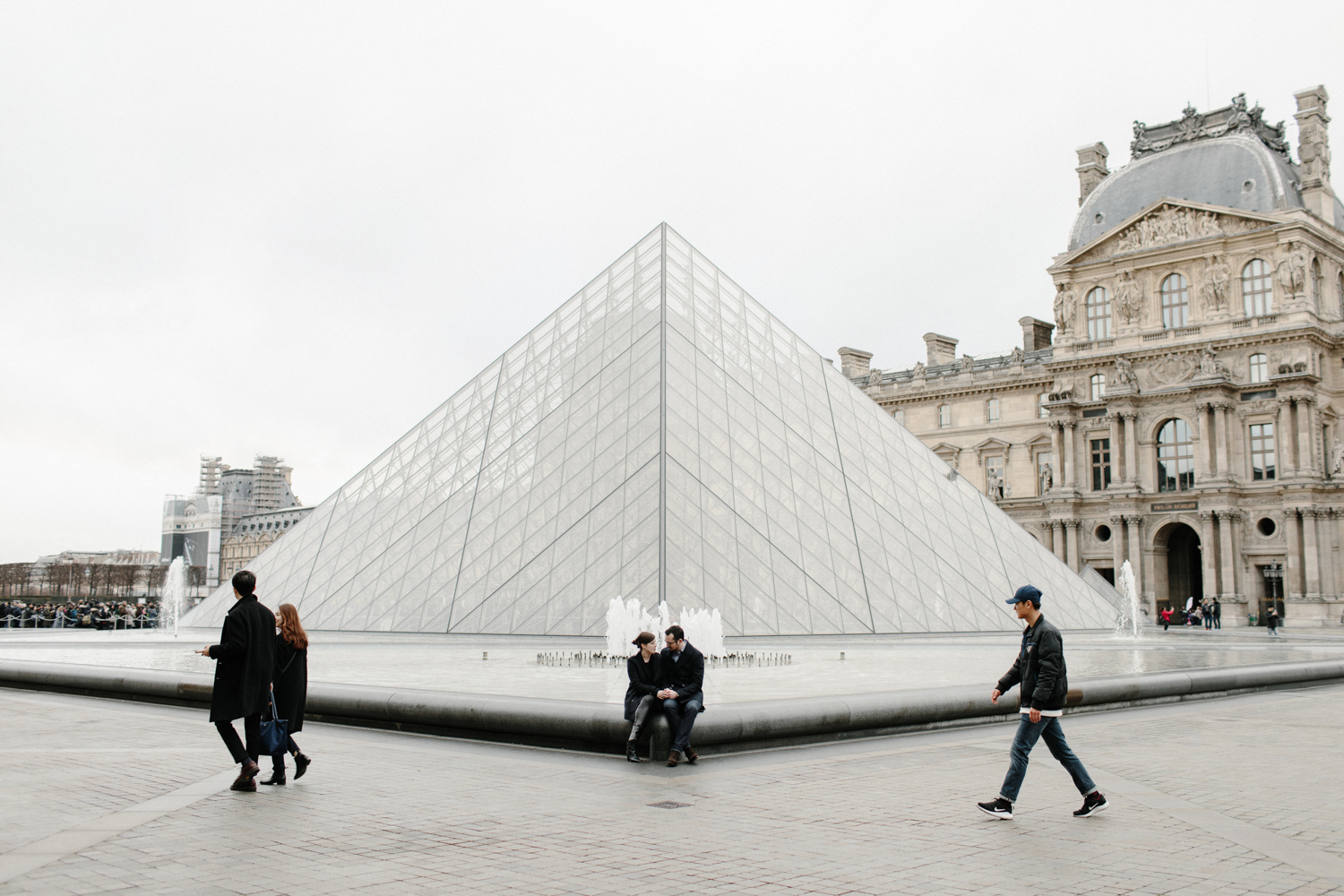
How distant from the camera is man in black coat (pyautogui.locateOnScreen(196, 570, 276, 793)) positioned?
6.57 metres

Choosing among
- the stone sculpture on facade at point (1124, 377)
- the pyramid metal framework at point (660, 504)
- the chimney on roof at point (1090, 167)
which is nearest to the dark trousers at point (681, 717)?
the pyramid metal framework at point (660, 504)

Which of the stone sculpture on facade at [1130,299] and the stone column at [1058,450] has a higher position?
the stone sculpture on facade at [1130,299]

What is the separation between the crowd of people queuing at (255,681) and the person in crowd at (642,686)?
7.16 ft

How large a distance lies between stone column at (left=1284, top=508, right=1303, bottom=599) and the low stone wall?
36.7m

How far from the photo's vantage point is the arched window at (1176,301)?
48.0 meters

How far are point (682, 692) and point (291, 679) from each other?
2.59 metres

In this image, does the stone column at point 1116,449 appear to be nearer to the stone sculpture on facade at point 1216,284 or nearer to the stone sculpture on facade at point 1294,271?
the stone sculpture on facade at point 1216,284

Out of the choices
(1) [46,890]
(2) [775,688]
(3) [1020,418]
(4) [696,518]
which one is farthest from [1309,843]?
(3) [1020,418]

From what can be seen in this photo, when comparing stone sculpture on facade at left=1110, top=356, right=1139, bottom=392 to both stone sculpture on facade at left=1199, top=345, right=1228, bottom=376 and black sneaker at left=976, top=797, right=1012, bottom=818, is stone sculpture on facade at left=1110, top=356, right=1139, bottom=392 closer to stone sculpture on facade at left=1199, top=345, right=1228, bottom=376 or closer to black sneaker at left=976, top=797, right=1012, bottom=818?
stone sculpture on facade at left=1199, top=345, right=1228, bottom=376

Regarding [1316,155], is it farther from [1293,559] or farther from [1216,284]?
[1293,559]

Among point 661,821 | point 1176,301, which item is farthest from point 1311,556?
point 661,821

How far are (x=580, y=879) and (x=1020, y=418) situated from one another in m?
53.7

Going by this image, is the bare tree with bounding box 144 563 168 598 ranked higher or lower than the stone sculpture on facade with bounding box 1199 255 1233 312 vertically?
lower

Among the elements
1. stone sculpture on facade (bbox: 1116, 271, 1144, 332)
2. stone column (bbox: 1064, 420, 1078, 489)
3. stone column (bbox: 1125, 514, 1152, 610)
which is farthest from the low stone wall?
stone sculpture on facade (bbox: 1116, 271, 1144, 332)
